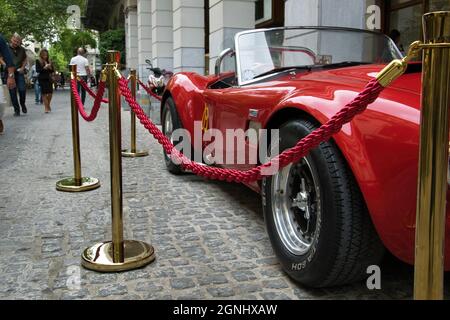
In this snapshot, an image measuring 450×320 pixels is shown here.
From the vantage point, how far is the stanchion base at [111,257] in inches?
109

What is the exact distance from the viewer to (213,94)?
148 inches

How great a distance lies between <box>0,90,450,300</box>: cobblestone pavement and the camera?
2506mm

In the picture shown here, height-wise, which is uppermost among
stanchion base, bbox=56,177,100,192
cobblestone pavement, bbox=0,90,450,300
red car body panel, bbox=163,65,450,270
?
red car body panel, bbox=163,65,450,270

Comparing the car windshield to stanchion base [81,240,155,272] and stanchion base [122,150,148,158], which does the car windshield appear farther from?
stanchion base [122,150,148,158]

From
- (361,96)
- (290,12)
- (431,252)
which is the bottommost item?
(431,252)

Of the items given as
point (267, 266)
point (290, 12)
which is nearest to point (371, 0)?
point (290, 12)

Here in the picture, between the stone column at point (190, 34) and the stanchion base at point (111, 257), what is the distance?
971 cm

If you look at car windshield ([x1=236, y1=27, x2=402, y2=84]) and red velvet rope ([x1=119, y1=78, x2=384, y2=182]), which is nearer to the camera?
red velvet rope ([x1=119, y1=78, x2=384, y2=182])

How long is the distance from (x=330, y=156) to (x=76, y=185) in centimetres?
323

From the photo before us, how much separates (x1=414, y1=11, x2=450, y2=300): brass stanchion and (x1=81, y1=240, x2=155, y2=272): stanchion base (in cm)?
169

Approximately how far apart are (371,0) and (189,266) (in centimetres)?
668

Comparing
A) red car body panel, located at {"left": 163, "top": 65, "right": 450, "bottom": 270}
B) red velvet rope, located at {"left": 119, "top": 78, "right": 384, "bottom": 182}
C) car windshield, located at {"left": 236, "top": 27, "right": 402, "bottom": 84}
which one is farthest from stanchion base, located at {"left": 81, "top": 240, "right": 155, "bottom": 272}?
car windshield, located at {"left": 236, "top": 27, "right": 402, "bottom": 84}
